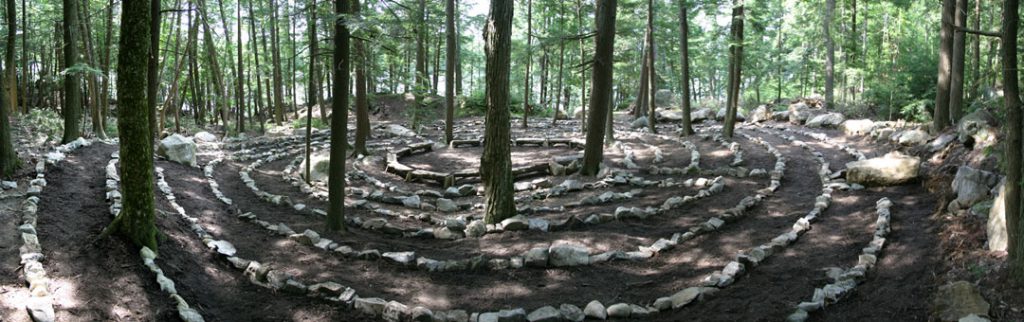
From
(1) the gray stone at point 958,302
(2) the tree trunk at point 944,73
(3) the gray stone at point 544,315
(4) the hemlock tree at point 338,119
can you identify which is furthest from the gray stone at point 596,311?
(2) the tree trunk at point 944,73

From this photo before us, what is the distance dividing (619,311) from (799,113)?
804 inches

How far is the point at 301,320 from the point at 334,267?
1.66 m

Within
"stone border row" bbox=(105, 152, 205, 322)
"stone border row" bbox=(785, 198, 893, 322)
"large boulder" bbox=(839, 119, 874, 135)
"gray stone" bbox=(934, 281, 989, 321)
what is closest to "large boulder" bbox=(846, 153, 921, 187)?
"stone border row" bbox=(785, 198, 893, 322)

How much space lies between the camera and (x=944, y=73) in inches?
546

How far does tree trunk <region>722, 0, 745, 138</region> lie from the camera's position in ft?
55.0

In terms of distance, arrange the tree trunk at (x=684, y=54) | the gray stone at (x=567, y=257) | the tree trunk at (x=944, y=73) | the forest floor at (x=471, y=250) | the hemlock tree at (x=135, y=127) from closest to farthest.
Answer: the forest floor at (x=471, y=250), the hemlock tree at (x=135, y=127), the gray stone at (x=567, y=257), the tree trunk at (x=944, y=73), the tree trunk at (x=684, y=54)

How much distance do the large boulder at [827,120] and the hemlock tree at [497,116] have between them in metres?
14.9

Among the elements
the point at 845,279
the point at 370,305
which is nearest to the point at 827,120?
the point at 845,279

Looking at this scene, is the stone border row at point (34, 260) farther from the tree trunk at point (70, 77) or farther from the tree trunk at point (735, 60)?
the tree trunk at point (735, 60)

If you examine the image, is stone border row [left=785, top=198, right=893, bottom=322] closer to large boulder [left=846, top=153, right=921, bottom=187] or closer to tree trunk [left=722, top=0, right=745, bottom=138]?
large boulder [left=846, top=153, right=921, bottom=187]

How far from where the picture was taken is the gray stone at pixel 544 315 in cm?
586

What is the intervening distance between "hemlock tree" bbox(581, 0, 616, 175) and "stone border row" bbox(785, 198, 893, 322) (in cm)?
630

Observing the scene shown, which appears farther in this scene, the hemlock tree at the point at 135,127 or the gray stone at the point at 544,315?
the hemlock tree at the point at 135,127

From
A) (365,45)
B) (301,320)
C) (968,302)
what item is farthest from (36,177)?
(968,302)
